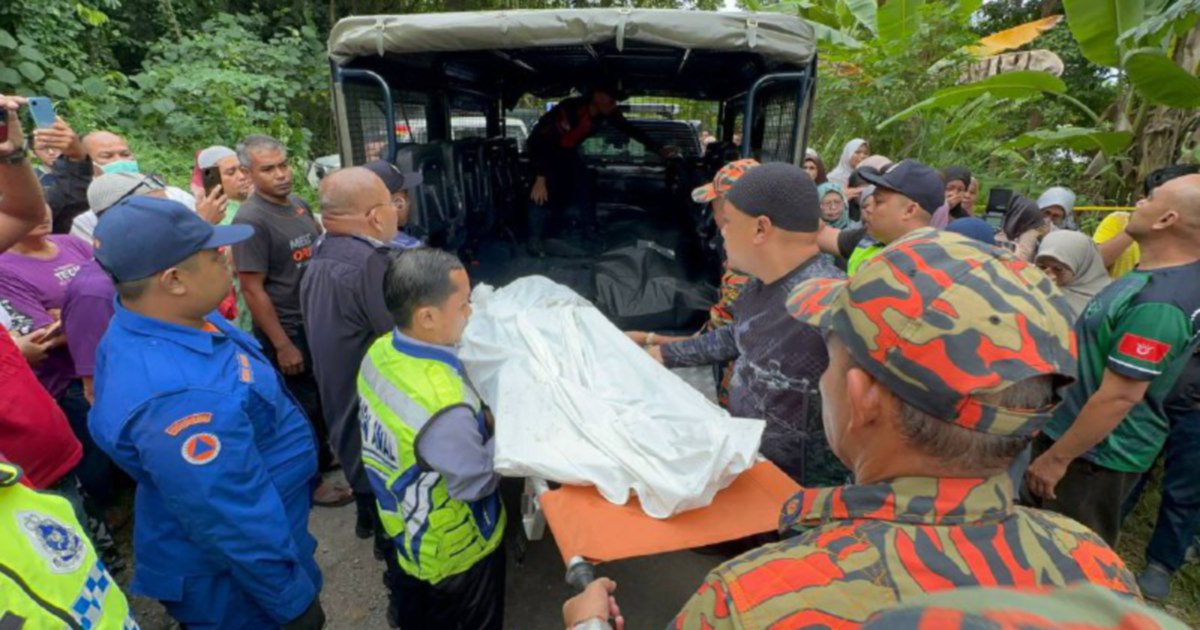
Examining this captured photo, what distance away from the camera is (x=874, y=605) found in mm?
712

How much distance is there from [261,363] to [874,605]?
1878 millimetres

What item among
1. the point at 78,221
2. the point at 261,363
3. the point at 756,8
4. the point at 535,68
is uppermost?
the point at 756,8

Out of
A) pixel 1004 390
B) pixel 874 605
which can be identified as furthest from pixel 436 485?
pixel 1004 390

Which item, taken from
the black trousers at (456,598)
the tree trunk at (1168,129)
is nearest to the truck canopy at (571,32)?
the black trousers at (456,598)

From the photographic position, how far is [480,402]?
2.05 meters

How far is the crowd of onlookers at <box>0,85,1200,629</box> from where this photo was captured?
79cm

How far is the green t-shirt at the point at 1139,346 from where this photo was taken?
208cm

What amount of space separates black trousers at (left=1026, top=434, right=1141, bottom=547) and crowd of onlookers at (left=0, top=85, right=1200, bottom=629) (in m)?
0.01

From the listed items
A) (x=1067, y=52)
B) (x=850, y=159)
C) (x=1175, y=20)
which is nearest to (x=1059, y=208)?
(x=1175, y=20)

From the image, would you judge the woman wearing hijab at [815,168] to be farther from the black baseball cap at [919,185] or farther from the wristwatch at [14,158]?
the wristwatch at [14,158]

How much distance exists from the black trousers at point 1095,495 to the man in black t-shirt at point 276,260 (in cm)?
371

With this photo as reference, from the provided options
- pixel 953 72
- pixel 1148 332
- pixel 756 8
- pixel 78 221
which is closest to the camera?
pixel 1148 332

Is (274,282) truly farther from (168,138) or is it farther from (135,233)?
(168,138)

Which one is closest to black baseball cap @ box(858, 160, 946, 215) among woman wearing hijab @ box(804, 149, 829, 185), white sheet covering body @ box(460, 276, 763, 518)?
white sheet covering body @ box(460, 276, 763, 518)
